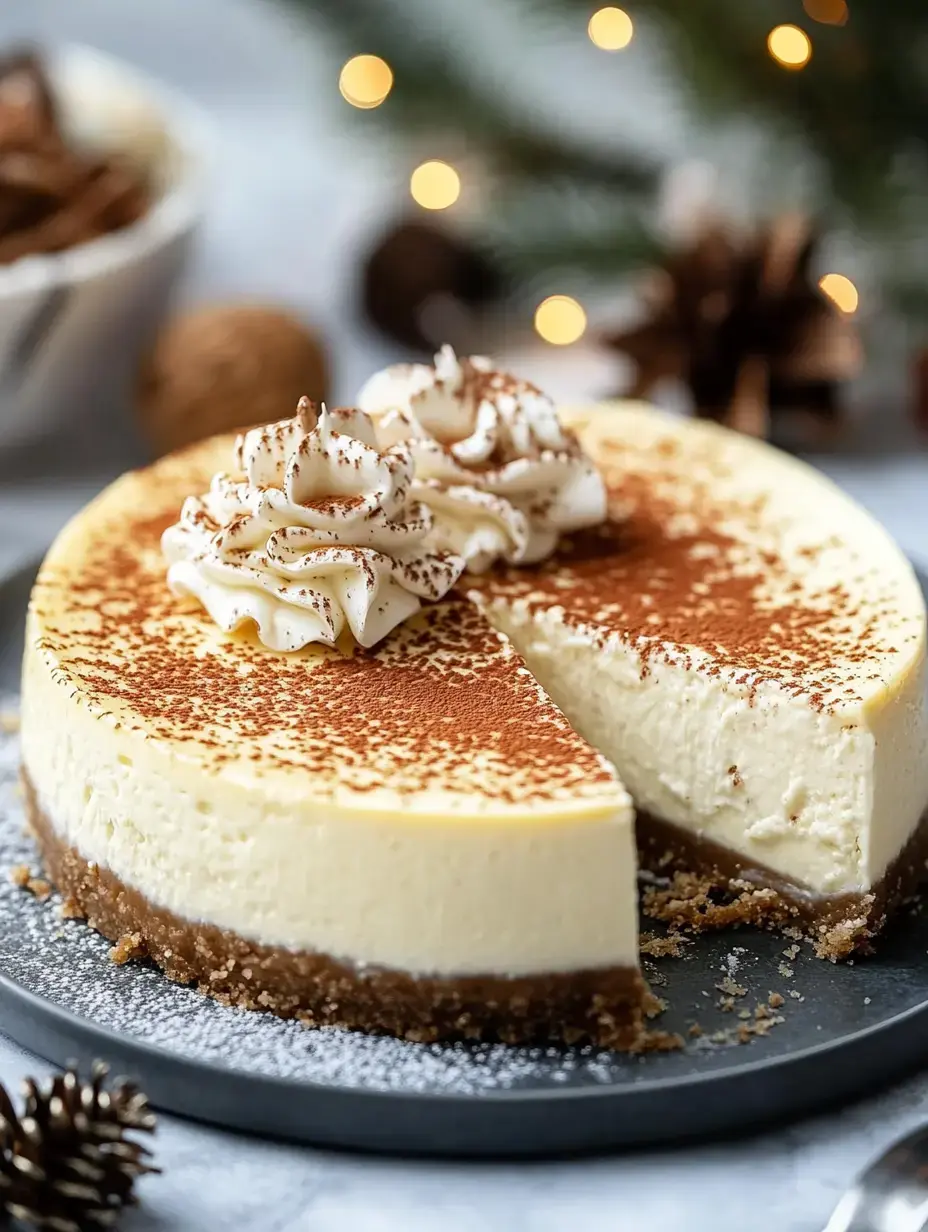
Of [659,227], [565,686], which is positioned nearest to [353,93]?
[659,227]

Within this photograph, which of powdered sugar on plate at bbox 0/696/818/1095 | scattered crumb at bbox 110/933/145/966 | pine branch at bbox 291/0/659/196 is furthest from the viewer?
pine branch at bbox 291/0/659/196

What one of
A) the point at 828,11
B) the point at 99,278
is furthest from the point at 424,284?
the point at 828,11

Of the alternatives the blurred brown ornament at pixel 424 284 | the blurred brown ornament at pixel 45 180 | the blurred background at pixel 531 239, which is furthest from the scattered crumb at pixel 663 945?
the blurred brown ornament at pixel 424 284

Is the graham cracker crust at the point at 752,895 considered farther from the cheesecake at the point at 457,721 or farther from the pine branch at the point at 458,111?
the pine branch at the point at 458,111

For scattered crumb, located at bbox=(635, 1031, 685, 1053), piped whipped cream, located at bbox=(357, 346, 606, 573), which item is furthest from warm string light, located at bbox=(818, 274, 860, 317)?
scattered crumb, located at bbox=(635, 1031, 685, 1053)

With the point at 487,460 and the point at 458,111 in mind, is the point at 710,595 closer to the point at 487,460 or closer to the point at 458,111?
the point at 487,460

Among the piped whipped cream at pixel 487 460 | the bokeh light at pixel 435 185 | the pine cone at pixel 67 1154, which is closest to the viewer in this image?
the pine cone at pixel 67 1154

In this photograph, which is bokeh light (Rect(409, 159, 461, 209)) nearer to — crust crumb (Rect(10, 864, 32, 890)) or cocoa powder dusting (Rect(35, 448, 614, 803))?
cocoa powder dusting (Rect(35, 448, 614, 803))
